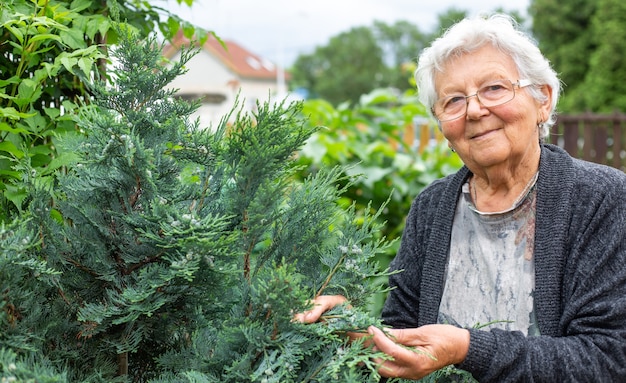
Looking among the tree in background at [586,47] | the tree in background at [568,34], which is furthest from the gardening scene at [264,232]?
the tree in background at [568,34]

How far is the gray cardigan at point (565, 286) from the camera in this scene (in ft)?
5.79

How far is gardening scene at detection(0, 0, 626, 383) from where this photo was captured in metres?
1.36

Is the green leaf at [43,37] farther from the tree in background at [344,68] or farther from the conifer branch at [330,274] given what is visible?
the tree in background at [344,68]

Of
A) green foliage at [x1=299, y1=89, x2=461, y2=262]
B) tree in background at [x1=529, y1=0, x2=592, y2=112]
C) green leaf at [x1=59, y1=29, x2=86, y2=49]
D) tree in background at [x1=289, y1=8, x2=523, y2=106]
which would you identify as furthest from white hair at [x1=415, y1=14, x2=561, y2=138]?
tree in background at [x1=289, y1=8, x2=523, y2=106]

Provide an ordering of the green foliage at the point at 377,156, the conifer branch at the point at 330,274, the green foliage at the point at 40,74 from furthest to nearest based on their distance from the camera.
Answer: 1. the green foliage at the point at 377,156
2. the green foliage at the point at 40,74
3. the conifer branch at the point at 330,274

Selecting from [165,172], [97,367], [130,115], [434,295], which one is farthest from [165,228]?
[434,295]

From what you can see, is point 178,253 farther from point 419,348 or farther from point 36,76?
Result: point 36,76

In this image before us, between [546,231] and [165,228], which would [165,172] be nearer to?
[165,228]

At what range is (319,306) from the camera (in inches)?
55.6

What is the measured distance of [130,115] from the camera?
1424 millimetres

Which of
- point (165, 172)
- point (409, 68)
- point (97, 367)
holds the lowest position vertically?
point (97, 367)

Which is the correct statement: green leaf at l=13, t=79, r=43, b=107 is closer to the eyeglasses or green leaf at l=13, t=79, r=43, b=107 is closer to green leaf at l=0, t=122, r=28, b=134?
green leaf at l=0, t=122, r=28, b=134

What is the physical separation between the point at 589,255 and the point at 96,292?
49.7 inches

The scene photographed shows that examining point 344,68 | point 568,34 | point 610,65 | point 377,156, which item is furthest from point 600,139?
→ point 344,68
